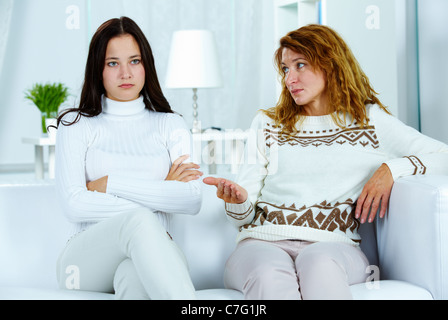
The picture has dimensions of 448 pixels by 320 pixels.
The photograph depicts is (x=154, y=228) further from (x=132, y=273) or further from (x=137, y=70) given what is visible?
(x=137, y=70)

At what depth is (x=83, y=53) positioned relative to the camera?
13.8 feet

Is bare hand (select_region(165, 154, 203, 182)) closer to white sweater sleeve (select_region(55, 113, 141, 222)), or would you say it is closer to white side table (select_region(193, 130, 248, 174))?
white sweater sleeve (select_region(55, 113, 141, 222))

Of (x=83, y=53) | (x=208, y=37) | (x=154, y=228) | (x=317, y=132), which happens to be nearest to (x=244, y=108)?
(x=83, y=53)

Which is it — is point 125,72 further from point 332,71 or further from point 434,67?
point 434,67

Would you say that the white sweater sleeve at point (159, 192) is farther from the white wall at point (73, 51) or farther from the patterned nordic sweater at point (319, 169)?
the white wall at point (73, 51)

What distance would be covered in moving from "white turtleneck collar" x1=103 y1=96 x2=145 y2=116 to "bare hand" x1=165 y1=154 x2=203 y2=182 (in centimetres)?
20

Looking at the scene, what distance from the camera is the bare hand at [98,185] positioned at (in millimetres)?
1412

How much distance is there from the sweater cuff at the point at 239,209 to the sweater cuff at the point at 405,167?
0.38 metres

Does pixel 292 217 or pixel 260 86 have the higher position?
pixel 260 86

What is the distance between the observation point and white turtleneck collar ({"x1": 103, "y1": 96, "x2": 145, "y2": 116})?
155 cm

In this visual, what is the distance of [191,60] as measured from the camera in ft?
9.34

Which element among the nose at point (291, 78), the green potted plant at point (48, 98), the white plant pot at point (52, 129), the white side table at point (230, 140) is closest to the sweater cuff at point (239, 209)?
the nose at point (291, 78)
